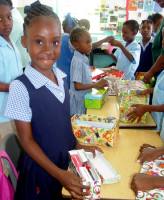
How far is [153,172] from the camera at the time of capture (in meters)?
1.10

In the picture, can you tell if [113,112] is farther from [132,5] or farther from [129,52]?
[132,5]

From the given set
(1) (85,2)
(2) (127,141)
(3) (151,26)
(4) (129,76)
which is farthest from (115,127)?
(1) (85,2)

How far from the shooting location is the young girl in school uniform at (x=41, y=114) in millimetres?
953

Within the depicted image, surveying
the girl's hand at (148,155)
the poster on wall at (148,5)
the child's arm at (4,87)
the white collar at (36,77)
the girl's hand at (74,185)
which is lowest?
the girl's hand at (148,155)

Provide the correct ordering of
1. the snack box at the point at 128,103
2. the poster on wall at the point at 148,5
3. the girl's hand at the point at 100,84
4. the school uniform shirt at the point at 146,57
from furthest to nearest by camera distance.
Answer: the poster on wall at the point at 148,5 → the school uniform shirt at the point at 146,57 → the girl's hand at the point at 100,84 → the snack box at the point at 128,103

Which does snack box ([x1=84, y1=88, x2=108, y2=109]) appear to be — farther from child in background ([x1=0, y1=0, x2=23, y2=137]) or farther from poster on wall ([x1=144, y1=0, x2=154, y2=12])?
poster on wall ([x1=144, y1=0, x2=154, y2=12])

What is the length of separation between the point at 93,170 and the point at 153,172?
28 centimetres

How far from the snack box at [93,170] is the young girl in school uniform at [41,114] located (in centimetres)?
3

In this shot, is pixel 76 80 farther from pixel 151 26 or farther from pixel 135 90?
pixel 151 26

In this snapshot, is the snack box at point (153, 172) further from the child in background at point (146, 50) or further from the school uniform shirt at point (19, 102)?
the child in background at point (146, 50)

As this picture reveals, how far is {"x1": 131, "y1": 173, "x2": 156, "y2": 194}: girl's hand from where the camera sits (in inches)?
39.1

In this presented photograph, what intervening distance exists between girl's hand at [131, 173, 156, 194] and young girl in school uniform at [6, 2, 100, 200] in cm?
23

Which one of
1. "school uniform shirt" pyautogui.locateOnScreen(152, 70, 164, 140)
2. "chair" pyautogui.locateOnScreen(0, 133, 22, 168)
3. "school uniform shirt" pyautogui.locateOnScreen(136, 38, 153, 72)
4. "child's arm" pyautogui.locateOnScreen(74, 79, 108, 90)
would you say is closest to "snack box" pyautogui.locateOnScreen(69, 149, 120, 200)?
"chair" pyautogui.locateOnScreen(0, 133, 22, 168)

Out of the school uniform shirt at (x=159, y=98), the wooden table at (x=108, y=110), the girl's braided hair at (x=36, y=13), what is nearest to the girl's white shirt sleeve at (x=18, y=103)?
the girl's braided hair at (x=36, y=13)
